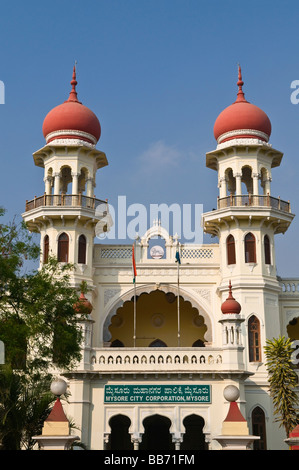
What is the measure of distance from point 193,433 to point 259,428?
11.7ft

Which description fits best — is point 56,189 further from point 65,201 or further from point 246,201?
point 246,201

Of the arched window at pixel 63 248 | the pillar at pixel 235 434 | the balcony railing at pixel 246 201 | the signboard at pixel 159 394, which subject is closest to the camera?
the pillar at pixel 235 434

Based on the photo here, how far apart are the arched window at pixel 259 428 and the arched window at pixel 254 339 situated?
217 cm

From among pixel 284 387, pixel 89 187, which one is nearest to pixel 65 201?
pixel 89 187

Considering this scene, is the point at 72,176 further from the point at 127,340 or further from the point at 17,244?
the point at 17,244

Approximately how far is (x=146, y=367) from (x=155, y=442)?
6226 millimetres

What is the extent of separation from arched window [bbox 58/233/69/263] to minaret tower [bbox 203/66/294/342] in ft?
20.5

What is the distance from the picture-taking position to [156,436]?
86.1 ft

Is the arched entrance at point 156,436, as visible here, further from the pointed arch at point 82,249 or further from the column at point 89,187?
the column at point 89,187

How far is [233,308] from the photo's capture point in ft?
73.4

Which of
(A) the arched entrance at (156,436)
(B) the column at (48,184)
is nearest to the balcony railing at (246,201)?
(B) the column at (48,184)

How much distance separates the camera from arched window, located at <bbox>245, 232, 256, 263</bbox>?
26.5 m

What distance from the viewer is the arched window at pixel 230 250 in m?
26.7
